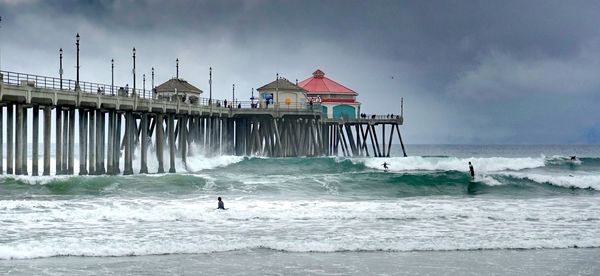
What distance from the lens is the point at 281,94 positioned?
2958 inches

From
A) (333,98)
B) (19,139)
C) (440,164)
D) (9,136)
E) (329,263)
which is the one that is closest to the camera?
(329,263)

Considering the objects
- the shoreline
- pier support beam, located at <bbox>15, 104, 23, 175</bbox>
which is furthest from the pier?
the shoreline

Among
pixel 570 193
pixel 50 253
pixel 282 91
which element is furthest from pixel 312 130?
pixel 50 253

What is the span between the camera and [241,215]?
2984 centimetres

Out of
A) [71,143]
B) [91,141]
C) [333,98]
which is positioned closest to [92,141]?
[91,141]

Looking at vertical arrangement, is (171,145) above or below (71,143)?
below

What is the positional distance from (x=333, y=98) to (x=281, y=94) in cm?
1390

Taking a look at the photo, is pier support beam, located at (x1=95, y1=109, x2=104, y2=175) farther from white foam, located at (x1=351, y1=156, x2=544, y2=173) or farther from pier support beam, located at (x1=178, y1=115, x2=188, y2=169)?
white foam, located at (x1=351, y1=156, x2=544, y2=173)

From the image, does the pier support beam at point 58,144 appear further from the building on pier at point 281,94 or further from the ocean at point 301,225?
the building on pier at point 281,94

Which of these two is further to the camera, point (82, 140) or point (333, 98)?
point (333, 98)

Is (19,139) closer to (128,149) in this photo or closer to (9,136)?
(9,136)

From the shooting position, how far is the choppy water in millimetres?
23297

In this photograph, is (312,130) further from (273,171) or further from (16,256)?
(16,256)

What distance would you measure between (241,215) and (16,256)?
33.3 feet
